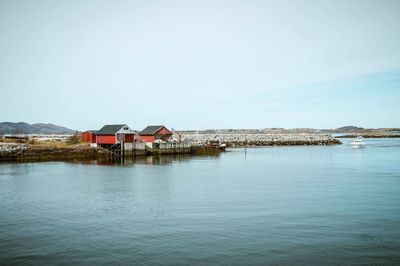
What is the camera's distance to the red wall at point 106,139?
66.7m

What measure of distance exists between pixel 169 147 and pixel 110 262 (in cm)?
5928

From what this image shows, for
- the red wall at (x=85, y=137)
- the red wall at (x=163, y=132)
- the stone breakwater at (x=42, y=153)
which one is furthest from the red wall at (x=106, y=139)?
the red wall at (x=163, y=132)

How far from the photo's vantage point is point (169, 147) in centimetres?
7338

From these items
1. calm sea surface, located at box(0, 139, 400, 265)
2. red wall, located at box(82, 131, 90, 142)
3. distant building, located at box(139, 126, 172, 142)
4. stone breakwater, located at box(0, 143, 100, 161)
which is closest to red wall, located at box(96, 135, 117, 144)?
stone breakwater, located at box(0, 143, 100, 161)

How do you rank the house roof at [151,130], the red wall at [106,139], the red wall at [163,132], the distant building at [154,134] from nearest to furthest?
the red wall at [106,139]
the distant building at [154,134]
the house roof at [151,130]
the red wall at [163,132]

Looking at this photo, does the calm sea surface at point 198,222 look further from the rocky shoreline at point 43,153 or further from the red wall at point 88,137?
the red wall at point 88,137

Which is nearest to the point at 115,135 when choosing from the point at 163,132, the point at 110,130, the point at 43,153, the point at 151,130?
the point at 110,130

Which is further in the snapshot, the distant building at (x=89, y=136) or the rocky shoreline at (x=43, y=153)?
the distant building at (x=89, y=136)

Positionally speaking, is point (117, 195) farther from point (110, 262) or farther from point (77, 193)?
point (110, 262)

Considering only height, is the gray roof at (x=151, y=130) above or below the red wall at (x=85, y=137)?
above

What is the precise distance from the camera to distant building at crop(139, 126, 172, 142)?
75.3 metres

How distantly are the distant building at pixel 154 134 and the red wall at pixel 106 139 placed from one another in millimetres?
10018

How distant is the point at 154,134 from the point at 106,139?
1100cm

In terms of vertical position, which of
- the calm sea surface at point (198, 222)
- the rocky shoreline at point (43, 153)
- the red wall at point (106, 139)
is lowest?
the calm sea surface at point (198, 222)
